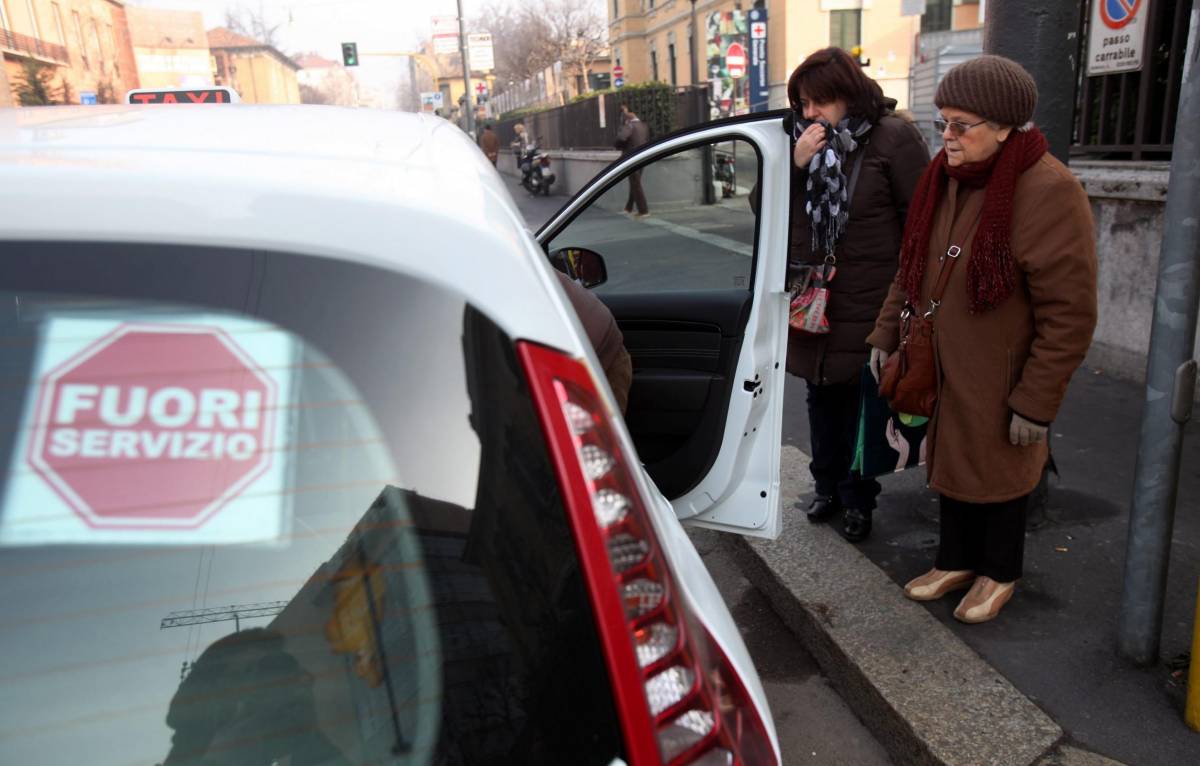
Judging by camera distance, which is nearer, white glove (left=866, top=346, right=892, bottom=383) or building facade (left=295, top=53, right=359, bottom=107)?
white glove (left=866, top=346, right=892, bottom=383)

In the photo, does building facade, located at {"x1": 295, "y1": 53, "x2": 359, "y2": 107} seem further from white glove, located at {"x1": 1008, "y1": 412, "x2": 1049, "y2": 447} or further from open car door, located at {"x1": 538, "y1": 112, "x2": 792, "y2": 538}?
white glove, located at {"x1": 1008, "y1": 412, "x2": 1049, "y2": 447}

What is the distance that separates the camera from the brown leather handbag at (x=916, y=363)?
2.83 metres

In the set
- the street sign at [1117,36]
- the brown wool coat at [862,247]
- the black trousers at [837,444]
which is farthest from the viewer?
the street sign at [1117,36]

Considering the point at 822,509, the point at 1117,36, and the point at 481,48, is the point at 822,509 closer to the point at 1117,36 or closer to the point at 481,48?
the point at 1117,36

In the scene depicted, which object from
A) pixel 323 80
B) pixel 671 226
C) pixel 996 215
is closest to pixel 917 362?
pixel 996 215

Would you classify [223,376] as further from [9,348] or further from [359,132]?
[359,132]

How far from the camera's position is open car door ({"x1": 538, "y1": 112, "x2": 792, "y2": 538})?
2.89 metres

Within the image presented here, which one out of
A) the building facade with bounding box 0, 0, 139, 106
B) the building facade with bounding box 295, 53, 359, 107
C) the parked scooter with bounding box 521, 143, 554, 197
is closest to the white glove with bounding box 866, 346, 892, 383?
the parked scooter with bounding box 521, 143, 554, 197

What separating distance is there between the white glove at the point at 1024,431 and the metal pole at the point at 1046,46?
1380 millimetres

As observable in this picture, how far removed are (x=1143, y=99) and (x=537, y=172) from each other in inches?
772

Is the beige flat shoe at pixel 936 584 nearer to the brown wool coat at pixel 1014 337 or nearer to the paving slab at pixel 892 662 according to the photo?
the paving slab at pixel 892 662

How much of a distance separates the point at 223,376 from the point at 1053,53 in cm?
336

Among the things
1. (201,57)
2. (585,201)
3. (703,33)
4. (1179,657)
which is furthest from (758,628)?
(201,57)

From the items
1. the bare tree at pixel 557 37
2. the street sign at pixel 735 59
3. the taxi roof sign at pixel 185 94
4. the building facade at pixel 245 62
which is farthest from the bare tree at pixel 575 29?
the taxi roof sign at pixel 185 94
